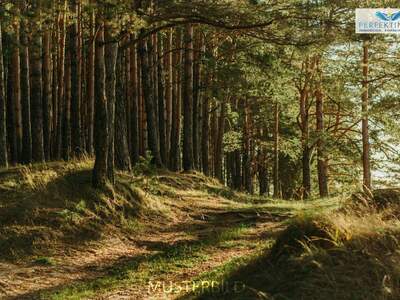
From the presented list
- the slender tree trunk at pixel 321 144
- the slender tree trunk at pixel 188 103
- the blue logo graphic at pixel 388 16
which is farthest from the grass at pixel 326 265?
the slender tree trunk at pixel 321 144

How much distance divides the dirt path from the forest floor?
0.01m

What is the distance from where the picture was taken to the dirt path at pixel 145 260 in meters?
7.05

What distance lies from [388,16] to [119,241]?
13083 millimetres

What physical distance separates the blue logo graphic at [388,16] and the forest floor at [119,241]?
8.52m

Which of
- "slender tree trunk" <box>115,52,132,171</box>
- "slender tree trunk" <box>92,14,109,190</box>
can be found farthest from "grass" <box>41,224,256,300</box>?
"slender tree trunk" <box>115,52,132,171</box>

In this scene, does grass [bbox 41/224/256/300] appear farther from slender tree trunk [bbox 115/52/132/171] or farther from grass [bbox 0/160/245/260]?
slender tree trunk [bbox 115/52/132/171]

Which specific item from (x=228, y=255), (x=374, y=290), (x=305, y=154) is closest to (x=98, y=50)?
(x=228, y=255)

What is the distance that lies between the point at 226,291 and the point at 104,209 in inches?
226

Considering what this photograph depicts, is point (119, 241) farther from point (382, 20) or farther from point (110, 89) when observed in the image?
point (382, 20)

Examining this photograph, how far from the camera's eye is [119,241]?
9.83 metres

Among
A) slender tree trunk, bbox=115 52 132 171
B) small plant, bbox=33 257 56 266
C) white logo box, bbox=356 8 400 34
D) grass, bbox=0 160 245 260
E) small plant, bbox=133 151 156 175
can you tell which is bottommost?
small plant, bbox=33 257 56 266

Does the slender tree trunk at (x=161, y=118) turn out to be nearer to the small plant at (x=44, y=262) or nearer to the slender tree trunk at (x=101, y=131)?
the slender tree trunk at (x=101, y=131)

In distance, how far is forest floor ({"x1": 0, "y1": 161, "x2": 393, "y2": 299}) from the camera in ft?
22.5

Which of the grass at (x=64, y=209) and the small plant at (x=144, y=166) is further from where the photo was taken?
the small plant at (x=144, y=166)
